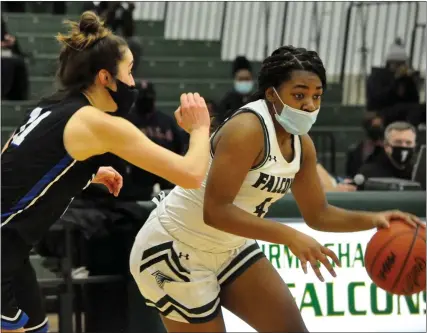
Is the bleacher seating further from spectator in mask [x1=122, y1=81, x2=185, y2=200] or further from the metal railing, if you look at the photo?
spectator in mask [x1=122, y1=81, x2=185, y2=200]

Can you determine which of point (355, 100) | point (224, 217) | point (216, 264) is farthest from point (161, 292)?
point (355, 100)

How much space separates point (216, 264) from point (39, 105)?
1010 mm

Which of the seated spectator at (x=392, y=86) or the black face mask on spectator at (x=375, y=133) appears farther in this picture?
the seated spectator at (x=392, y=86)

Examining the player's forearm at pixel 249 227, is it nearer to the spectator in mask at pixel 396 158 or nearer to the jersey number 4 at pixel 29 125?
the jersey number 4 at pixel 29 125

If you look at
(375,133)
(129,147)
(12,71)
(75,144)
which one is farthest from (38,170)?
(12,71)

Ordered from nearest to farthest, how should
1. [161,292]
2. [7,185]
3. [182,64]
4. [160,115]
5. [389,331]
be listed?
[7,185] < [161,292] < [389,331] < [160,115] < [182,64]

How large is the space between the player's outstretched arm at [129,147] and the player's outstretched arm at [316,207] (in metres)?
0.77

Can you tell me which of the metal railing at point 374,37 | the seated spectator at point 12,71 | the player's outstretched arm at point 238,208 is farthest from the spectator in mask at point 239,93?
the player's outstretched arm at point 238,208

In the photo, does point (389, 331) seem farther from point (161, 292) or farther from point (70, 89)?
point (70, 89)

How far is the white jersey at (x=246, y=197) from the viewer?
3.82m

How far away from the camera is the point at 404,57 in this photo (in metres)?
12.2

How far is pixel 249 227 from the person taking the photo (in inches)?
143

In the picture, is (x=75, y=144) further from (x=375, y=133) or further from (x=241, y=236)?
(x=375, y=133)

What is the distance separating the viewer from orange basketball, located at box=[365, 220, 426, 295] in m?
4.03
